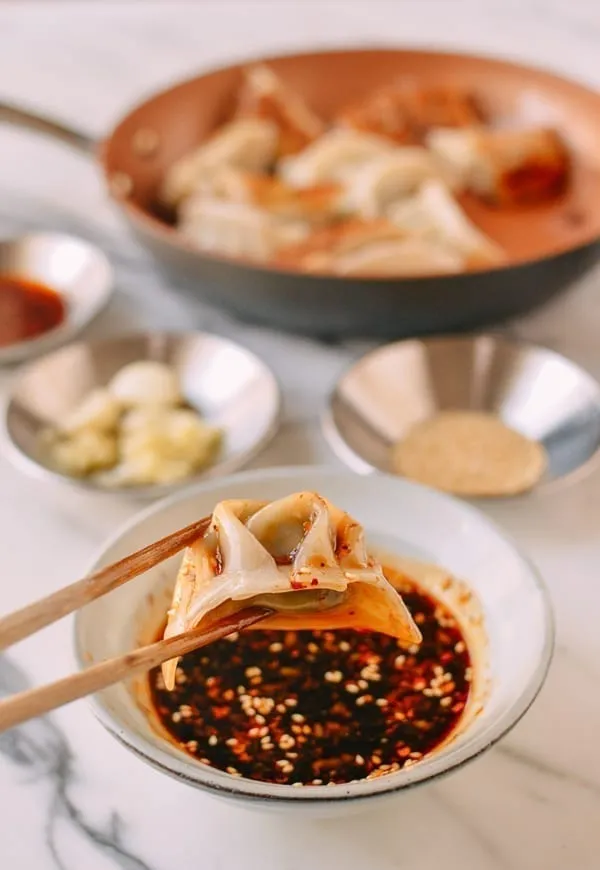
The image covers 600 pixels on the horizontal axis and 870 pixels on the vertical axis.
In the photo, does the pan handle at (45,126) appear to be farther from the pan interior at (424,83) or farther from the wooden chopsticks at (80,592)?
the wooden chopsticks at (80,592)

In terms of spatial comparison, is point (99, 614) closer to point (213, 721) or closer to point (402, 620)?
point (213, 721)

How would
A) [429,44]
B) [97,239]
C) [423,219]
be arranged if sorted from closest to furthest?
1. [423,219]
2. [97,239]
3. [429,44]

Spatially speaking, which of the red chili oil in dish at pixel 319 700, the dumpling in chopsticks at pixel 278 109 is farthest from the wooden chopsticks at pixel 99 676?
the dumpling in chopsticks at pixel 278 109

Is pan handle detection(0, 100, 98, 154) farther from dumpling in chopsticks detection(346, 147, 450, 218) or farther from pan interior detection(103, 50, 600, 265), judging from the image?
dumpling in chopsticks detection(346, 147, 450, 218)

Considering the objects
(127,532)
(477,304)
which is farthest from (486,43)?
(127,532)

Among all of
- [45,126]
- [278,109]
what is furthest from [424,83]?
[45,126]

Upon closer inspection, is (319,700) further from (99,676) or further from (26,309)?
(26,309)
